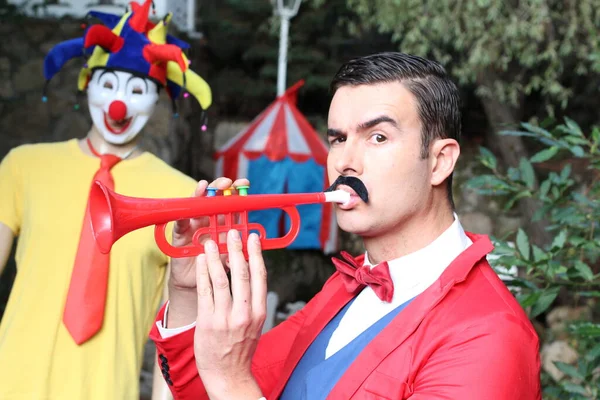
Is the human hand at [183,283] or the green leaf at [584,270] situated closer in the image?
the human hand at [183,283]

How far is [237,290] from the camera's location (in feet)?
4.39

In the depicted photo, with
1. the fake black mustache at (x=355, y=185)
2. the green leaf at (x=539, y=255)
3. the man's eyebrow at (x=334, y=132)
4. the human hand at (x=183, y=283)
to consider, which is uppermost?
the man's eyebrow at (x=334, y=132)

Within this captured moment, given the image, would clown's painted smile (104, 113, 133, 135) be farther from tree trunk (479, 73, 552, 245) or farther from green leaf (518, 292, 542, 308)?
tree trunk (479, 73, 552, 245)

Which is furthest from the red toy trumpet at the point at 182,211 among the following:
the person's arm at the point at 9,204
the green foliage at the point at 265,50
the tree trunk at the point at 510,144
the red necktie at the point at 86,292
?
the green foliage at the point at 265,50

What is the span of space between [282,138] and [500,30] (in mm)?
1936

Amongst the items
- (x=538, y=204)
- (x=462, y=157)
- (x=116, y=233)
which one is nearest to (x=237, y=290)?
(x=116, y=233)

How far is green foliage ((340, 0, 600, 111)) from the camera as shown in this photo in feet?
17.6

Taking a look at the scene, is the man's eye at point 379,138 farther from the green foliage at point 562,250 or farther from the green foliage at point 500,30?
the green foliage at point 500,30

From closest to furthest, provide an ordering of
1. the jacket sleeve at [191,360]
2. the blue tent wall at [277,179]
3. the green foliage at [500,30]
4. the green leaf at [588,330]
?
the jacket sleeve at [191,360] → the green leaf at [588,330] → the green foliage at [500,30] → the blue tent wall at [277,179]

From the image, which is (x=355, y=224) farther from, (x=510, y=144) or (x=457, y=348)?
(x=510, y=144)

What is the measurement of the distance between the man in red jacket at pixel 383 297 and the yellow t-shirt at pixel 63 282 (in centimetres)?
77

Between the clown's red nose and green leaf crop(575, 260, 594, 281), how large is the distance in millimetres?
1486

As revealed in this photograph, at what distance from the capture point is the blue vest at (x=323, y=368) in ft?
4.62

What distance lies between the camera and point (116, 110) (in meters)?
2.53
